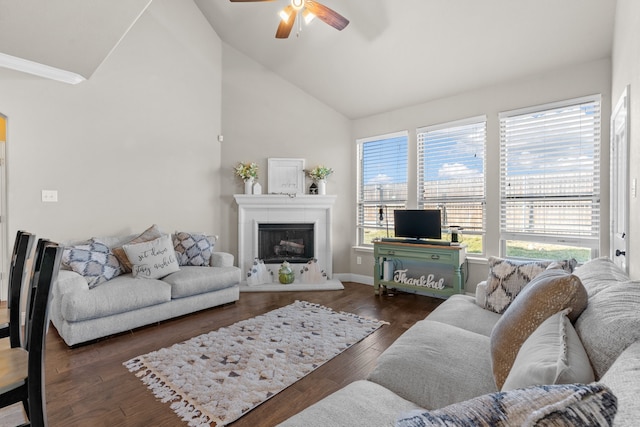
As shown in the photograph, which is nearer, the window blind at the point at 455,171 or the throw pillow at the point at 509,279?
the throw pillow at the point at 509,279

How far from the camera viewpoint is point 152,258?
11.2ft

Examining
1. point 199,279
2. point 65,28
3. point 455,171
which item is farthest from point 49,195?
point 455,171

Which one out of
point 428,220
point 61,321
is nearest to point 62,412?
point 61,321

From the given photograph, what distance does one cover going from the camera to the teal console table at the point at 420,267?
3.84m

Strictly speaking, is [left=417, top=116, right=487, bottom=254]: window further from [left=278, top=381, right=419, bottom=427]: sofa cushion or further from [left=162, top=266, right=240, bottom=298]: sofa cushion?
[left=278, top=381, right=419, bottom=427]: sofa cushion

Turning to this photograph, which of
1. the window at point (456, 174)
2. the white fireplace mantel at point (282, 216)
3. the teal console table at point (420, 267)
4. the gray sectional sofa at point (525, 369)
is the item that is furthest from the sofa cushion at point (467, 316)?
the white fireplace mantel at point (282, 216)

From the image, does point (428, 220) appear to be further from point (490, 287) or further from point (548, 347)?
point (548, 347)

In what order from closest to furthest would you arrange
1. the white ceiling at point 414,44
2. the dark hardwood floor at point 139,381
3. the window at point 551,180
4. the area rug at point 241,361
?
the dark hardwood floor at point 139,381, the area rug at point 241,361, the white ceiling at point 414,44, the window at point 551,180

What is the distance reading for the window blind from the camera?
13.4ft

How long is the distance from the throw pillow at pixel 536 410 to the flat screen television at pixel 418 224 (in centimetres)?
372

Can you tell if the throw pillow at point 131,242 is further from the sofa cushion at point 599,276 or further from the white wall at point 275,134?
the sofa cushion at point 599,276

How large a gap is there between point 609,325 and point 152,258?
3.66 meters

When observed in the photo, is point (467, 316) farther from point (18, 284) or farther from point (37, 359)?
point (18, 284)

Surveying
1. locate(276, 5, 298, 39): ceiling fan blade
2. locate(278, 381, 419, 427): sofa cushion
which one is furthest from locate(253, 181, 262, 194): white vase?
locate(278, 381, 419, 427): sofa cushion
